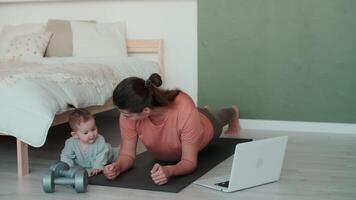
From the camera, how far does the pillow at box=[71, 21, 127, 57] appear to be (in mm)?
3861

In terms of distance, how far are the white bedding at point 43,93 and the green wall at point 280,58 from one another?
0.93 metres

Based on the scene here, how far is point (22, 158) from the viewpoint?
7.98 feet

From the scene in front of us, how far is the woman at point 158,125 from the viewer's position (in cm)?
204

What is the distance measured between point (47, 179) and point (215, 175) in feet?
2.62

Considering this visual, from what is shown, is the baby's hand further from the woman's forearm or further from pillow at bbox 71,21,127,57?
pillow at bbox 71,21,127,57

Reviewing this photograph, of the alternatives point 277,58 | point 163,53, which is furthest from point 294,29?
point 163,53

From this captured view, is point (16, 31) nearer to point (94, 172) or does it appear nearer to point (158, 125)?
point (94, 172)

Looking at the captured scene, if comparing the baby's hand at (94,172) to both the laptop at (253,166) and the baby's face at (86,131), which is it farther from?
Result: the laptop at (253,166)

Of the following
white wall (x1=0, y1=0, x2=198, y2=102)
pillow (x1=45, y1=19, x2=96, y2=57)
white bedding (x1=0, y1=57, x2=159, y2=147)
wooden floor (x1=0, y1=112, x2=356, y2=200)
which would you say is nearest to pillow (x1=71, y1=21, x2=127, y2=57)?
pillow (x1=45, y1=19, x2=96, y2=57)

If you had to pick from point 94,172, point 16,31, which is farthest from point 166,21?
point 94,172

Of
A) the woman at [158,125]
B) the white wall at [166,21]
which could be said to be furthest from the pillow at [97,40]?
the woman at [158,125]

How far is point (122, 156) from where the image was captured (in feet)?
7.75

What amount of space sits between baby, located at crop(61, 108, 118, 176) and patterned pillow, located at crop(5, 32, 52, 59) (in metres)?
1.49

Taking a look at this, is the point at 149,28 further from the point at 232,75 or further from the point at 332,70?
the point at 332,70
